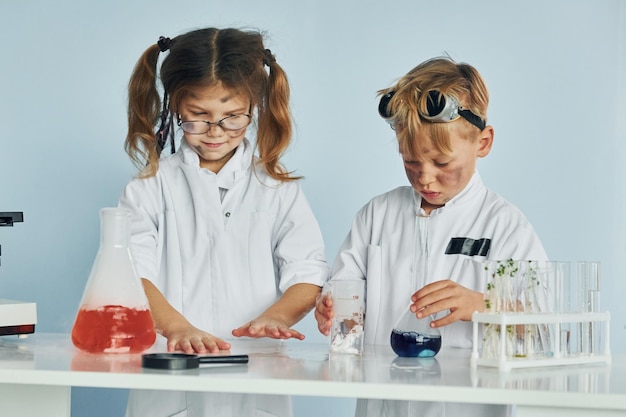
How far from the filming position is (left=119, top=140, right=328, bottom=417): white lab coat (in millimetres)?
1986

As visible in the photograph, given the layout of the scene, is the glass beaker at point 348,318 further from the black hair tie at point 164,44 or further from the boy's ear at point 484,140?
the black hair tie at point 164,44

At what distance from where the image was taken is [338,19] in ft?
9.23

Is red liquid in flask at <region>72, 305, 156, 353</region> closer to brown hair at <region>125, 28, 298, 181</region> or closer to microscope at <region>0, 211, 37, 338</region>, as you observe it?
microscope at <region>0, 211, 37, 338</region>

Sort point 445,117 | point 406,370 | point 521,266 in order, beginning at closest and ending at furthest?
point 406,370 < point 521,266 < point 445,117

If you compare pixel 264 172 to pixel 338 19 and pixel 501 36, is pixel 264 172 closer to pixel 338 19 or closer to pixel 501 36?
pixel 338 19

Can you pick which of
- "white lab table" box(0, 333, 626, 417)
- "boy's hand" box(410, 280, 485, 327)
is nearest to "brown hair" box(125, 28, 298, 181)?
"boy's hand" box(410, 280, 485, 327)

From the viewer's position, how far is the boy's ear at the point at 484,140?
1915 mm

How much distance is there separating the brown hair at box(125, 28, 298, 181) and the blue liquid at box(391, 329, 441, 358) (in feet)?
2.08

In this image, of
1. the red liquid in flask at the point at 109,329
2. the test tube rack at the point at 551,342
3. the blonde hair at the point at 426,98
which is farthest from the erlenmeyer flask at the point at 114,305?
the blonde hair at the point at 426,98

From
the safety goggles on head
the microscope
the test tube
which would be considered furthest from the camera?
the safety goggles on head

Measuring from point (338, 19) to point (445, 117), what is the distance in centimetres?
107

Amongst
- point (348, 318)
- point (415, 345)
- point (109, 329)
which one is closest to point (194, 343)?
point (109, 329)

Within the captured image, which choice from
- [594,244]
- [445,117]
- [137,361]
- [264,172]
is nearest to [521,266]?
[445,117]

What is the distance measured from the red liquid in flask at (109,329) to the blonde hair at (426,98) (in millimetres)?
681
